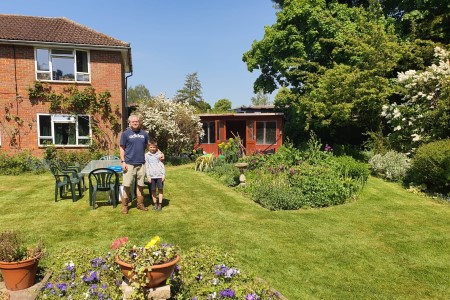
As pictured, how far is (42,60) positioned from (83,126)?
3.65 metres

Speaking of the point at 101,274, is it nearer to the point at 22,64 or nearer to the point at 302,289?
the point at 302,289

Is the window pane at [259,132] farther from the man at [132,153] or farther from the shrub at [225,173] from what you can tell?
the man at [132,153]

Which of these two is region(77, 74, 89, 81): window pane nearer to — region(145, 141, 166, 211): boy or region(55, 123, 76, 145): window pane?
region(55, 123, 76, 145): window pane

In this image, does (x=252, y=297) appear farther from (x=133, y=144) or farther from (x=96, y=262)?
(x=133, y=144)

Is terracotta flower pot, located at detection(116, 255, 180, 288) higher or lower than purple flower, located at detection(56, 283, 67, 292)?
higher

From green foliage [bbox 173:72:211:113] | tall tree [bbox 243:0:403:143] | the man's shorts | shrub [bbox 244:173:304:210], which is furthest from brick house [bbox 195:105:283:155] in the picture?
green foliage [bbox 173:72:211:113]

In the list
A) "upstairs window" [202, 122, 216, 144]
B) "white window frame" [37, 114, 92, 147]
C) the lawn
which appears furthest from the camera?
"upstairs window" [202, 122, 216, 144]

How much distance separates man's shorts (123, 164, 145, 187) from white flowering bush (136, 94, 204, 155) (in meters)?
9.49

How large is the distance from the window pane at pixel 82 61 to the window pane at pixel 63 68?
320 millimetres

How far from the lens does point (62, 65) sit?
15.5 m

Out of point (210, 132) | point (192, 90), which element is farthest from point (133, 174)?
point (192, 90)

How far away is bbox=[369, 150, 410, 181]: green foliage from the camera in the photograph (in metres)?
11.1

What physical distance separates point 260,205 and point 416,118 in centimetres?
764

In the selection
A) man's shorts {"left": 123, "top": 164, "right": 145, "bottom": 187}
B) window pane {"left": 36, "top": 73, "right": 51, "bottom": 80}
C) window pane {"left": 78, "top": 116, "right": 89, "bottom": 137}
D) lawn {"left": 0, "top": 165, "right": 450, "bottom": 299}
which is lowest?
lawn {"left": 0, "top": 165, "right": 450, "bottom": 299}
